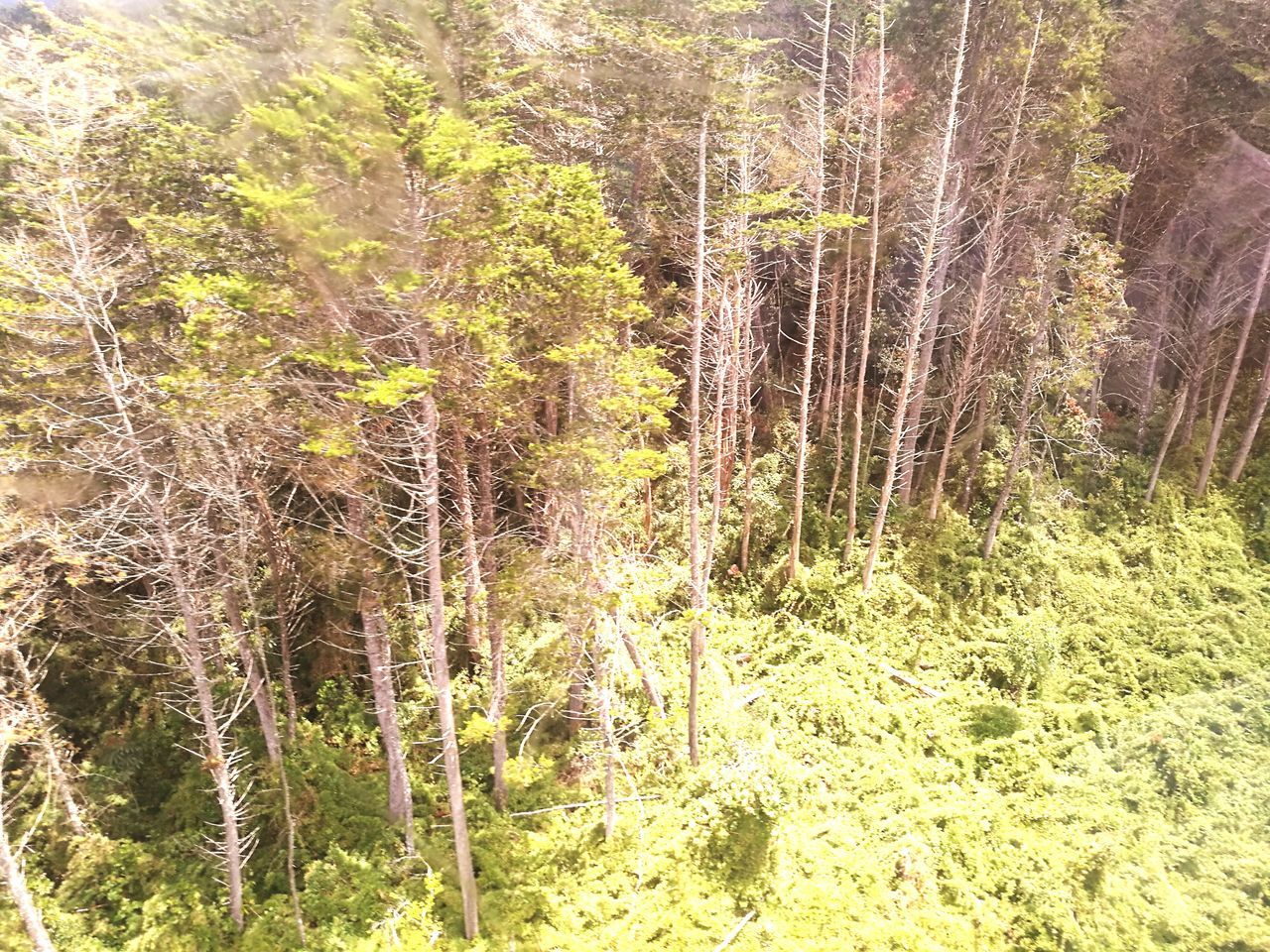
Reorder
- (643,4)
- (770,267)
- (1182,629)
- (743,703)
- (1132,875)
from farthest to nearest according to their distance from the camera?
(770,267) → (1182,629) → (743,703) → (1132,875) → (643,4)

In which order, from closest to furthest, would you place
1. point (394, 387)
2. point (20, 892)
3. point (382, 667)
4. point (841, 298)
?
point (394, 387)
point (20, 892)
point (382, 667)
point (841, 298)

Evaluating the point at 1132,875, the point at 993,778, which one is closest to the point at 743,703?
the point at 993,778

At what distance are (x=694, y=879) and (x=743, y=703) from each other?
11.6 ft

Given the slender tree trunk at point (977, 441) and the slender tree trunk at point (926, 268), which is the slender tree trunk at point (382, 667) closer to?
the slender tree trunk at point (926, 268)

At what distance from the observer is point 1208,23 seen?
48.1 ft

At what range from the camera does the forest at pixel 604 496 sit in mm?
7078

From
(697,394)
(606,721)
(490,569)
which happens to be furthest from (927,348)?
(490,569)

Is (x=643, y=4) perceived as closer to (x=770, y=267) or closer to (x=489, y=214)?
(x=489, y=214)

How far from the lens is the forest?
708cm

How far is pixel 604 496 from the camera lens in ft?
28.1

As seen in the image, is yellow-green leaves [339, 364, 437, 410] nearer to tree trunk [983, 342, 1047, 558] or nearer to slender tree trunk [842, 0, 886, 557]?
slender tree trunk [842, 0, 886, 557]

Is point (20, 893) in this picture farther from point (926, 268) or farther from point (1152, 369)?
point (1152, 369)

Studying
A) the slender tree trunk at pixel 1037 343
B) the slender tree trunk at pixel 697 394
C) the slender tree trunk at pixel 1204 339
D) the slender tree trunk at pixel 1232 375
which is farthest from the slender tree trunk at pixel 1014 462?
the slender tree trunk at pixel 697 394

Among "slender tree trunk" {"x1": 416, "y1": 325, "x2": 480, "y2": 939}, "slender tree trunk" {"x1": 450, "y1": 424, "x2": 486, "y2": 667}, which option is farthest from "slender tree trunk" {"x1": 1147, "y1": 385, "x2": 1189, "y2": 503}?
"slender tree trunk" {"x1": 416, "y1": 325, "x2": 480, "y2": 939}
